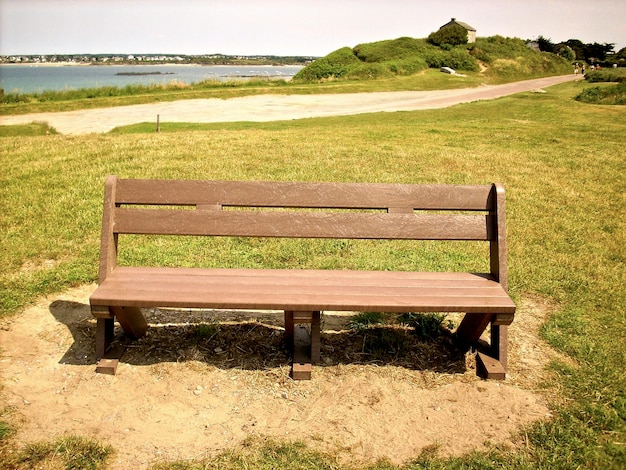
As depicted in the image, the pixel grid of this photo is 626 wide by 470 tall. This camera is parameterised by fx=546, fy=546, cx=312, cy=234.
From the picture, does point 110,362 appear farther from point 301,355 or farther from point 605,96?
point 605,96

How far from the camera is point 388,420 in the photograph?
10.1ft

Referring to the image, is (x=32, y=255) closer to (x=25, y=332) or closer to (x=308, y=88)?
(x=25, y=332)

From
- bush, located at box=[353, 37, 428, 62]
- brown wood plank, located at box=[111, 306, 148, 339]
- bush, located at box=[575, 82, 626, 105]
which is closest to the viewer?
brown wood plank, located at box=[111, 306, 148, 339]

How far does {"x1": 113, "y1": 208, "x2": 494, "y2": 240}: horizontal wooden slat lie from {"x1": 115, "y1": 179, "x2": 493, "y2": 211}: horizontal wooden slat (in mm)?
74

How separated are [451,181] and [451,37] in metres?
48.9

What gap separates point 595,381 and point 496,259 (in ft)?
3.16

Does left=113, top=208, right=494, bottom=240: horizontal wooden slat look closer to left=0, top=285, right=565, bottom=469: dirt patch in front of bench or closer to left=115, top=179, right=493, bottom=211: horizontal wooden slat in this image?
left=115, top=179, right=493, bottom=211: horizontal wooden slat

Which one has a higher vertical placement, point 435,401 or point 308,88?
point 308,88

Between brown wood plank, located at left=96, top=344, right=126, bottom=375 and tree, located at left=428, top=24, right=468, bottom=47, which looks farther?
tree, located at left=428, top=24, right=468, bottom=47

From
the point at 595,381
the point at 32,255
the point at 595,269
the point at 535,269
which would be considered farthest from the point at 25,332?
the point at 595,269

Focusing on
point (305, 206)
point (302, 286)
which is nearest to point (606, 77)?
point (305, 206)

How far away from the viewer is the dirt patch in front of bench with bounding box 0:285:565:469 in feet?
9.59

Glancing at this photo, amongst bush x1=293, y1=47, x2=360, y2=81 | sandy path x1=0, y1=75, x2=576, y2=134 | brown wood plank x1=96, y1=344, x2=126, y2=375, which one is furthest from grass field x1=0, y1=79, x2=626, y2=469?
bush x1=293, y1=47, x2=360, y2=81

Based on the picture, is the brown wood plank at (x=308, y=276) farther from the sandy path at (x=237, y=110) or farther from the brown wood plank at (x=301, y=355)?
the sandy path at (x=237, y=110)
